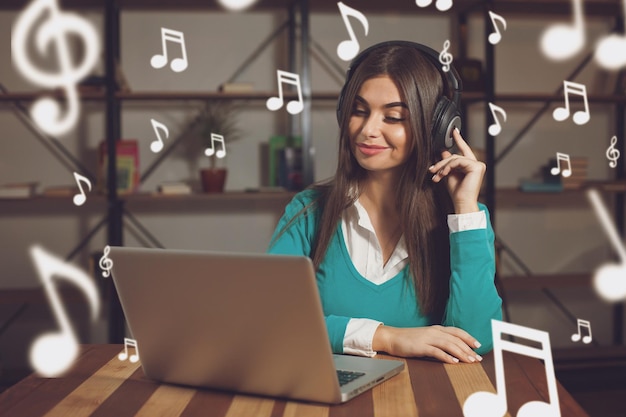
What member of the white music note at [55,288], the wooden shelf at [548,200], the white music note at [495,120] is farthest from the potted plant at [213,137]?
the wooden shelf at [548,200]

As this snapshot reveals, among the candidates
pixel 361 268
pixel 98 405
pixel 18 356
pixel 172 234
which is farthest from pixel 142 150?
pixel 98 405

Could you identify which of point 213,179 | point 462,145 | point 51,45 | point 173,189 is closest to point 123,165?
point 173,189

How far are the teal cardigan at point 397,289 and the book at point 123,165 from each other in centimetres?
167

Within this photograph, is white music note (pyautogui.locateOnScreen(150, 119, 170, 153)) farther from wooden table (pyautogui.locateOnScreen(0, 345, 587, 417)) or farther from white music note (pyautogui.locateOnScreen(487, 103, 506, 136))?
wooden table (pyautogui.locateOnScreen(0, 345, 587, 417))

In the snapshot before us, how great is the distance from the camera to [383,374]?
1.09m

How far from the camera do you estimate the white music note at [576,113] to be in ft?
11.8

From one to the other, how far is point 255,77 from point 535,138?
53.8 inches

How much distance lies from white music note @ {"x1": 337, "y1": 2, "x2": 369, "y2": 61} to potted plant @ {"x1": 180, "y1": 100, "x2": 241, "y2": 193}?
1.84ft

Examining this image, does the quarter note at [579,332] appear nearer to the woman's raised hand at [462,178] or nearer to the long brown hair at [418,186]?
the long brown hair at [418,186]

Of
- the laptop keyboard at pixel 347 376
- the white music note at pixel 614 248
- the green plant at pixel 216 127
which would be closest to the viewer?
the laptop keyboard at pixel 347 376

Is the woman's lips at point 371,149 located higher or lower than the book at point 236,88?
lower

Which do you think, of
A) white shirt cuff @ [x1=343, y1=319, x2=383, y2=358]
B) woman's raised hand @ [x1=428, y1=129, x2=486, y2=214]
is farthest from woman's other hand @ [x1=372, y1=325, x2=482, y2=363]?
woman's raised hand @ [x1=428, y1=129, x2=486, y2=214]

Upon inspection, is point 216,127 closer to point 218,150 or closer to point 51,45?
point 218,150

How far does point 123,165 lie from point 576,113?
83.9 inches
